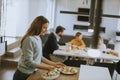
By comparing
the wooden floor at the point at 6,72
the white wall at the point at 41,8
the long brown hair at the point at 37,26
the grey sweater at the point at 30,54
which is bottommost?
the wooden floor at the point at 6,72

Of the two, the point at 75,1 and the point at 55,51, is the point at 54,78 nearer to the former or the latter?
the point at 55,51

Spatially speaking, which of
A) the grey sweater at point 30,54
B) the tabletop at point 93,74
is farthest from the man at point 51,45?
the grey sweater at point 30,54

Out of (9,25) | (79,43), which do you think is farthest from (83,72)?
(9,25)

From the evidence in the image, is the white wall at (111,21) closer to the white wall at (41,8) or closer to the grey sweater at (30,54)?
the white wall at (41,8)

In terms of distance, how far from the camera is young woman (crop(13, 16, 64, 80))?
199cm

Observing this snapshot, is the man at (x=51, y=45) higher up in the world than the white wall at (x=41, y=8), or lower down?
lower down

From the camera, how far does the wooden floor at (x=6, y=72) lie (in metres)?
4.61

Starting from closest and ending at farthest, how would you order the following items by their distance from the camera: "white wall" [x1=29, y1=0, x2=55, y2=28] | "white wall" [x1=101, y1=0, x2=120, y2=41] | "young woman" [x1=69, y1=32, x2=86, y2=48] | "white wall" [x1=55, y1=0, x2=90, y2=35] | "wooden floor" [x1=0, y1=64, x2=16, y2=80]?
"wooden floor" [x1=0, y1=64, x2=16, y2=80]
"young woman" [x1=69, y1=32, x2=86, y2=48]
"white wall" [x1=29, y1=0, x2=55, y2=28]
"white wall" [x1=101, y1=0, x2=120, y2=41]
"white wall" [x1=55, y1=0, x2=90, y2=35]

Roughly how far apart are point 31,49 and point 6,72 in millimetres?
3113

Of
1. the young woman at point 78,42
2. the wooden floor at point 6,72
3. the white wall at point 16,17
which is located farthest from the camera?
the white wall at point 16,17

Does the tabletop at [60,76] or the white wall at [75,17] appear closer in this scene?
the tabletop at [60,76]

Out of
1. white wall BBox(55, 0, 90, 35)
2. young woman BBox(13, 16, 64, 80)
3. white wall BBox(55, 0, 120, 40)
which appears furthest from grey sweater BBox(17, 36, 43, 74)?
white wall BBox(55, 0, 90, 35)

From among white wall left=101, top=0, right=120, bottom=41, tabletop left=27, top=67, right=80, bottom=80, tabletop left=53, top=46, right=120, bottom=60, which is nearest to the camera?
tabletop left=27, top=67, right=80, bottom=80

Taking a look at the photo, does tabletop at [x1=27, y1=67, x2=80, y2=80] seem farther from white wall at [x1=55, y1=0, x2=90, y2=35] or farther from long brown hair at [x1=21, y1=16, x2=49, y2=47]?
white wall at [x1=55, y1=0, x2=90, y2=35]
